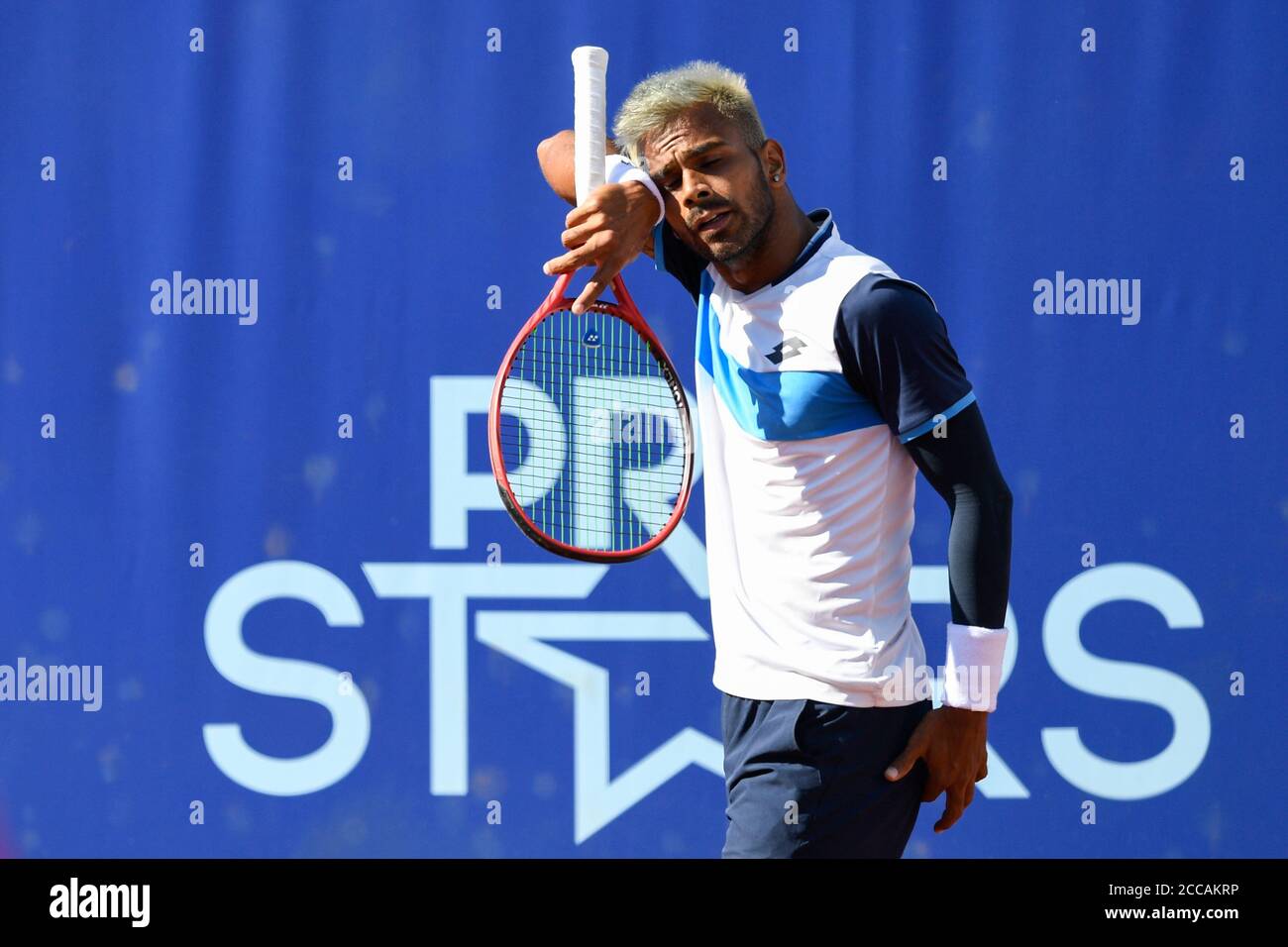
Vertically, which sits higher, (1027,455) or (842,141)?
(842,141)

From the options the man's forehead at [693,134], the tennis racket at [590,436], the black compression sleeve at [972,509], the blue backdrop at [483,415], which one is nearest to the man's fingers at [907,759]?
the black compression sleeve at [972,509]

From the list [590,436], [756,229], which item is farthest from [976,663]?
[590,436]

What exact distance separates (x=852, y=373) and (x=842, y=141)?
4.95 ft

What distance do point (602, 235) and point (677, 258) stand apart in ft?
1.21

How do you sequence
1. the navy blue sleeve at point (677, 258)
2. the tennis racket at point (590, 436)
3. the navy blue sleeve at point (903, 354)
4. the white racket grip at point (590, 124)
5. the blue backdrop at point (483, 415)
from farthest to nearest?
the blue backdrop at point (483, 415), the tennis racket at point (590, 436), the navy blue sleeve at point (677, 258), the white racket grip at point (590, 124), the navy blue sleeve at point (903, 354)

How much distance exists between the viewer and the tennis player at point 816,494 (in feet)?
5.91

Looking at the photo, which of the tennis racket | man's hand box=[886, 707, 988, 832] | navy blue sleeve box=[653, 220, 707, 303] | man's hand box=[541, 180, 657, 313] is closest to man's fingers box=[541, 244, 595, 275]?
man's hand box=[541, 180, 657, 313]

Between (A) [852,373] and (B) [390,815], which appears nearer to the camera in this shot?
(A) [852,373]

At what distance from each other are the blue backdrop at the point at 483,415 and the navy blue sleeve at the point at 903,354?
4.69 feet

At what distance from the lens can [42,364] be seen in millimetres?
3250

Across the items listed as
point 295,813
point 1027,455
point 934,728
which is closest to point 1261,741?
point 1027,455

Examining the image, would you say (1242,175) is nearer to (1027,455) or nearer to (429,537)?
(1027,455)

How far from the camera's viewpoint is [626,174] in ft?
6.28

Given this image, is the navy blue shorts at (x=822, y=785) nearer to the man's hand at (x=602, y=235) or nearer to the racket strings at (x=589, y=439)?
the man's hand at (x=602, y=235)
